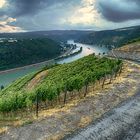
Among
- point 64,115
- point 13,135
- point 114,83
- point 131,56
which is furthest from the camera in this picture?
point 131,56

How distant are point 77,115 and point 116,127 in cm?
550

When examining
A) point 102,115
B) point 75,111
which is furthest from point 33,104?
point 102,115

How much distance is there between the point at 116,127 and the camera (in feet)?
113

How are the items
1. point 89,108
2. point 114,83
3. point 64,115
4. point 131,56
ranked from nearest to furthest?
point 64,115
point 89,108
point 114,83
point 131,56

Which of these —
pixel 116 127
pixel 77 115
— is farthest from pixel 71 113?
pixel 116 127

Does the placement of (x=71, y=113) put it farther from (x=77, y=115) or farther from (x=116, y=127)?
(x=116, y=127)

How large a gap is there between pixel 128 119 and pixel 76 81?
19647 mm

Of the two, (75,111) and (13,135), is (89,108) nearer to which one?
(75,111)

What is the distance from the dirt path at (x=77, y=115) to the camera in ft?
104

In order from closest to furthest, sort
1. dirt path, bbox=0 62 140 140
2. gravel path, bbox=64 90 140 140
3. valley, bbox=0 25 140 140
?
gravel path, bbox=64 90 140 140 → dirt path, bbox=0 62 140 140 → valley, bbox=0 25 140 140

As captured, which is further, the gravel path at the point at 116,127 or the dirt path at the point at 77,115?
the dirt path at the point at 77,115

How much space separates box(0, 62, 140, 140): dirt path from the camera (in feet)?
104

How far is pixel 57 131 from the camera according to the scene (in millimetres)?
32750

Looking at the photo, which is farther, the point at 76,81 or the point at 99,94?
the point at 76,81
